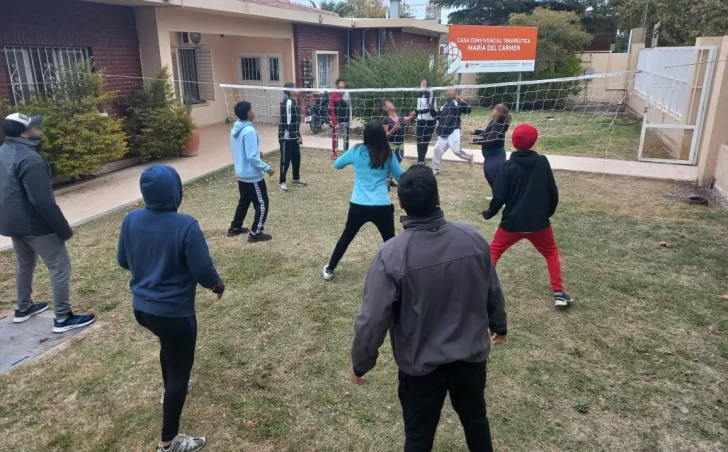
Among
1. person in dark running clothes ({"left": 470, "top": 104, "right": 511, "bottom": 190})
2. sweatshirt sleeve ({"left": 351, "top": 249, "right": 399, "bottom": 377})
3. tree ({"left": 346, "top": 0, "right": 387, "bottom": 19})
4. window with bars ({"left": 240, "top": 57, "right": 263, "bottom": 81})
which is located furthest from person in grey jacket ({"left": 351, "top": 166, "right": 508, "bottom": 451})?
tree ({"left": 346, "top": 0, "right": 387, "bottom": 19})

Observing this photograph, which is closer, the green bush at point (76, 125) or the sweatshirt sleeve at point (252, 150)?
the sweatshirt sleeve at point (252, 150)

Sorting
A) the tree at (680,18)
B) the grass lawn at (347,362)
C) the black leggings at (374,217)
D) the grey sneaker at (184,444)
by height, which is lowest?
the grass lawn at (347,362)

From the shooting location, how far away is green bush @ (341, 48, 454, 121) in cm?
1298

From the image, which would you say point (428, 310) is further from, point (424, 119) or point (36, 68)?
point (36, 68)

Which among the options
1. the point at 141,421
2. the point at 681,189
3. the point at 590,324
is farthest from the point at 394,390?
the point at 681,189

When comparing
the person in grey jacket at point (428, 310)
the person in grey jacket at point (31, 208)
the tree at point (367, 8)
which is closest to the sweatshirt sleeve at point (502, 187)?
the person in grey jacket at point (428, 310)

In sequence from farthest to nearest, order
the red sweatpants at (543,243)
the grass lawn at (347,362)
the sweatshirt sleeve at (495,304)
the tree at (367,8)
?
the tree at (367,8), the red sweatpants at (543,243), the grass lawn at (347,362), the sweatshirt sleeve at (495,304)

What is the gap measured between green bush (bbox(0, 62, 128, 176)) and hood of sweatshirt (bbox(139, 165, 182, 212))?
6185 mm

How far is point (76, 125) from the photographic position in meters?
8.03

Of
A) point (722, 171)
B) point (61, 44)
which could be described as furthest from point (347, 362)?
point (61, 44)

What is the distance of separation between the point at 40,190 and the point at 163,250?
1788 mm

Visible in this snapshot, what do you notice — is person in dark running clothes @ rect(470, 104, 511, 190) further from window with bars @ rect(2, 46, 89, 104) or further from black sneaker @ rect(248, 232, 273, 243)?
window with bars @ rect(2, 46, 89, 104)

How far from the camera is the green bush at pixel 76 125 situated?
7.78 metres

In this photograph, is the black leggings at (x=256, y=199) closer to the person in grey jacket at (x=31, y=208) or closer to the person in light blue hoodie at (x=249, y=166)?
the person in light blue hoodie at (x=249, y=166)
